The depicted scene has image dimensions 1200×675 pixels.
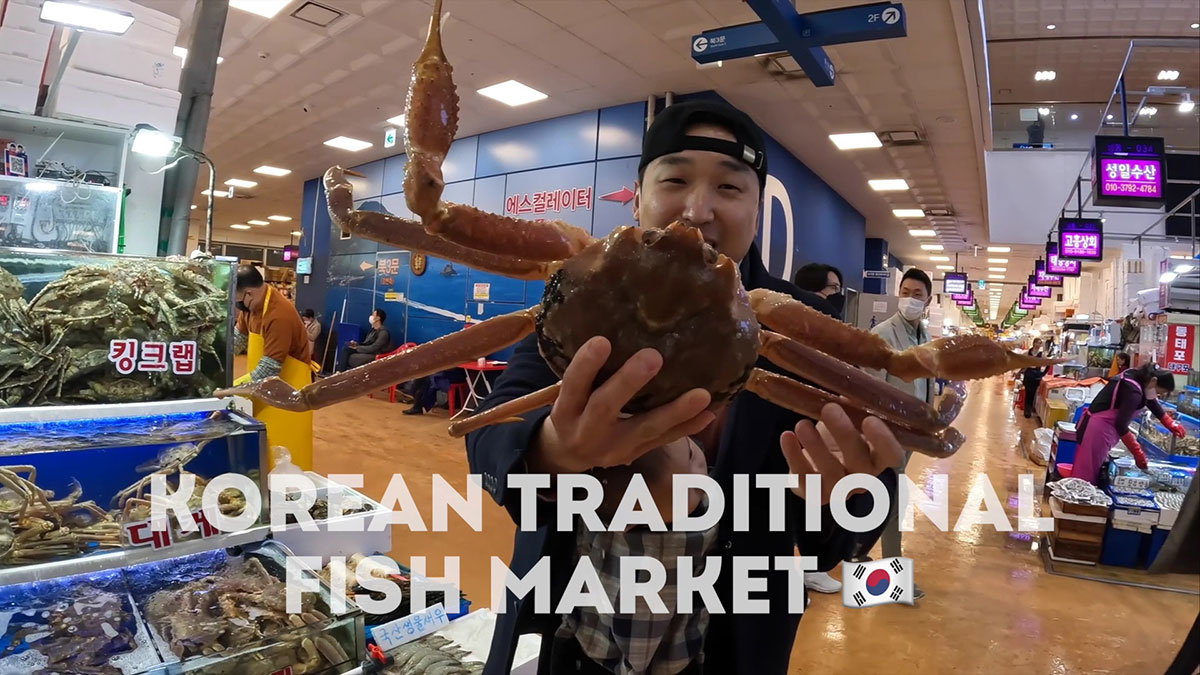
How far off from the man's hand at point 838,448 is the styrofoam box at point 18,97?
10.9ft

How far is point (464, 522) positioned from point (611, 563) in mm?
3494

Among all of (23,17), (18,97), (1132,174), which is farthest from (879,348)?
(1132,174)

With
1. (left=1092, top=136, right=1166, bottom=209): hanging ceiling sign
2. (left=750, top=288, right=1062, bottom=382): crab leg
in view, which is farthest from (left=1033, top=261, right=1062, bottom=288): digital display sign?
(left=750, top=288, right=1062, bottom=382): crab leg

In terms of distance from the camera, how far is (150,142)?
253 centimetres

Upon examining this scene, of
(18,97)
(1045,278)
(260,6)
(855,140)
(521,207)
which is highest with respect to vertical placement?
(855,140)

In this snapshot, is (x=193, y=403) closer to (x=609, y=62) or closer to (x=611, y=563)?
(x=611, y=563)

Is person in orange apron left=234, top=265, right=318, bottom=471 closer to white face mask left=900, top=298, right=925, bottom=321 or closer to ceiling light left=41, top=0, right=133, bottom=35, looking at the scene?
ceiling light left=41, top=0, right=133, bottom=35

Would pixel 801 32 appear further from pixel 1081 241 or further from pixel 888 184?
pixel 1081 241

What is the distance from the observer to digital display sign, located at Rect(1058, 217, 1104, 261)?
1124 cm

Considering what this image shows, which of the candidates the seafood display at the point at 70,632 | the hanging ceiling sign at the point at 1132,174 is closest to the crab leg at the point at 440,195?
the seafood display at the point at 70,632

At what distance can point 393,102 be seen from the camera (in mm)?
8062

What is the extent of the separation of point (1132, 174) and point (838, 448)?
936cm

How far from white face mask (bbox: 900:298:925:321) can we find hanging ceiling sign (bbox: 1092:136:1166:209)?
→ 609cm

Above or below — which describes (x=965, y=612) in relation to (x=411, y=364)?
below
